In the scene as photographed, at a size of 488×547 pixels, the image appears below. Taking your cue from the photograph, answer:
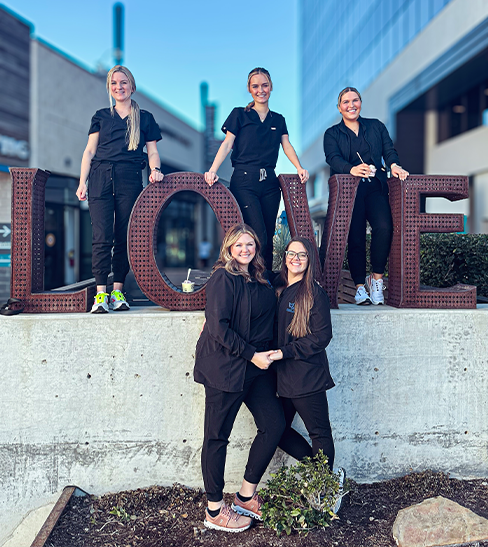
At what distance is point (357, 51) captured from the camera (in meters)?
29.2

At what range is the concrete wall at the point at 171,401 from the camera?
3.87m

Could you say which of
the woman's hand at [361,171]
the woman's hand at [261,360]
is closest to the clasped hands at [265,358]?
the woman's hand at [261,360]

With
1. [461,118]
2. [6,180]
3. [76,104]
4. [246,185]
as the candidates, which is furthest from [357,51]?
[246,185]

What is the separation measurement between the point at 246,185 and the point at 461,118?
19.9 m

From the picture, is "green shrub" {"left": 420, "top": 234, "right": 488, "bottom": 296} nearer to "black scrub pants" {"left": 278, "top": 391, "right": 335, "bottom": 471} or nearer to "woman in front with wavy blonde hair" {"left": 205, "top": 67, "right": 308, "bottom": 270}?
"woman in front with wavy blonde hair" {"left": 205, "top": 67, "right": 308, "bottom": 270}

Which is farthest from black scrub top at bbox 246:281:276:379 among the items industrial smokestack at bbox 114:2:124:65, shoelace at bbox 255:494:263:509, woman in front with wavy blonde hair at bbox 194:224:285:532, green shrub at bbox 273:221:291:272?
industrial smokestack at bbox 114:2:124:65

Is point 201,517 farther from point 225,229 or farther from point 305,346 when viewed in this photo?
point 225,229

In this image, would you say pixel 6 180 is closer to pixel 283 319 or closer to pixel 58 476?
pixel 58 476

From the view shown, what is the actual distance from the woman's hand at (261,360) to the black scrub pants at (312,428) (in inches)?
14.8

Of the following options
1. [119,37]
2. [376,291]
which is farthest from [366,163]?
[119,37]

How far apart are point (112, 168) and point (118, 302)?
1.05 metres

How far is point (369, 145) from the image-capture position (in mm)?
4414

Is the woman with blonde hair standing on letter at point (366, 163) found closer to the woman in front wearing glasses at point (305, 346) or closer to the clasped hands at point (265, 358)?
the woman in front wearing glasses at point (305, 346)

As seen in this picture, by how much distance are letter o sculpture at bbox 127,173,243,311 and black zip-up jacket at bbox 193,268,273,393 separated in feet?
2.80
